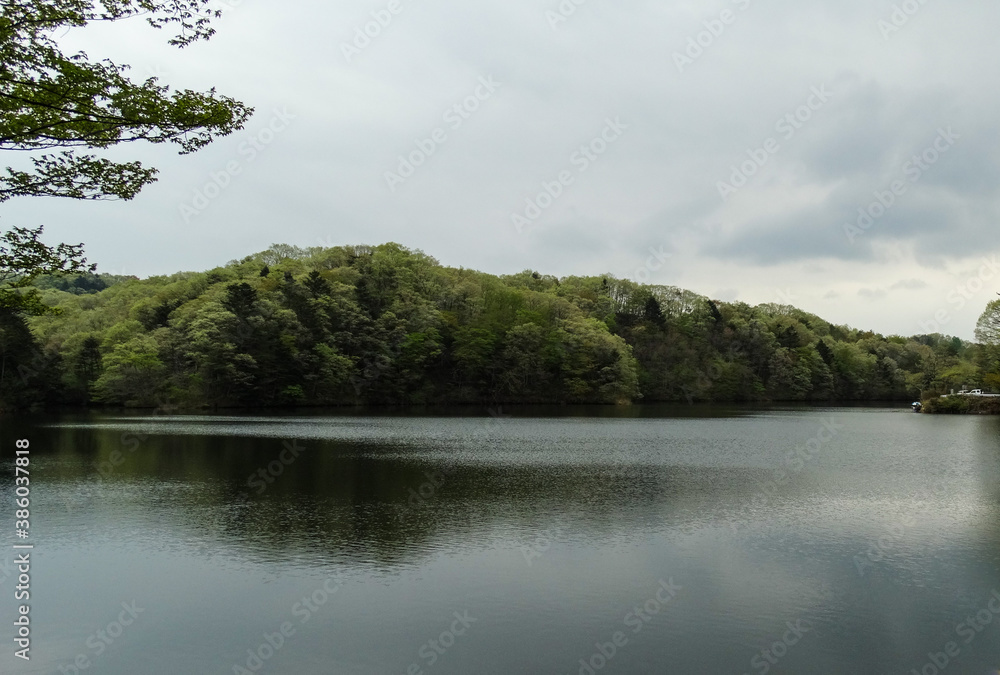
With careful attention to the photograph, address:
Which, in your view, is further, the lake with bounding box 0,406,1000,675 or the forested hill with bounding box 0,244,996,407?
the forested hill with bounding box 0,244,996,407

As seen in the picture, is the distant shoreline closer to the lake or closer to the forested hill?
the forested hill

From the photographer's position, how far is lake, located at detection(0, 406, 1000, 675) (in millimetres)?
10867

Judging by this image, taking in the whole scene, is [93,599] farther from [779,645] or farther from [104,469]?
[104,469]

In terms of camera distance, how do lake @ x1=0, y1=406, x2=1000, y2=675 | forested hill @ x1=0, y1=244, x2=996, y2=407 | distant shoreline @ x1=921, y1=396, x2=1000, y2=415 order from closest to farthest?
lake @ x1=0, y1=406, x2=1000, y2=675 < forested hill @ x1=0, y1=244, x2=996, y2=407 < distant shoreline @ x1=921, y1=396, x2=1000, y2=415

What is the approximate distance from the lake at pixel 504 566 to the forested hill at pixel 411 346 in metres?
37.2

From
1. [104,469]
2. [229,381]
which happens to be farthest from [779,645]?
[229,381]

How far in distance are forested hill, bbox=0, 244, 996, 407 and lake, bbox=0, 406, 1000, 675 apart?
37.2m

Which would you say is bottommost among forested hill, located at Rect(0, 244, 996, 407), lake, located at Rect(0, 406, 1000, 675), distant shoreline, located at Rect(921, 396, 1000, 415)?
lake, located at Rect(0, 406, 1000, 675)

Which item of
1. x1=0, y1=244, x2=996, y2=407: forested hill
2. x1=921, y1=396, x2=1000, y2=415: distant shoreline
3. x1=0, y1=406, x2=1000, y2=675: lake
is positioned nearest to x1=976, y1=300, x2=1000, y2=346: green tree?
x1=0, y1=244, x2=996, y2=407: forested hill

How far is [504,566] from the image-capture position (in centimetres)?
1486

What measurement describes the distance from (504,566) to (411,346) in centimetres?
6313

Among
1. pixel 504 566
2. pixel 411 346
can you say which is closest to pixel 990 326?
pixel 411 346

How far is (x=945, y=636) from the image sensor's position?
11617mm

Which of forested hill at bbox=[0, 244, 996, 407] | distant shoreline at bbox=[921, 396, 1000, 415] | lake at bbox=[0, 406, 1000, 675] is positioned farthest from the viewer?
distant shoreline at bbox=[921, 396, 1000, 415]
